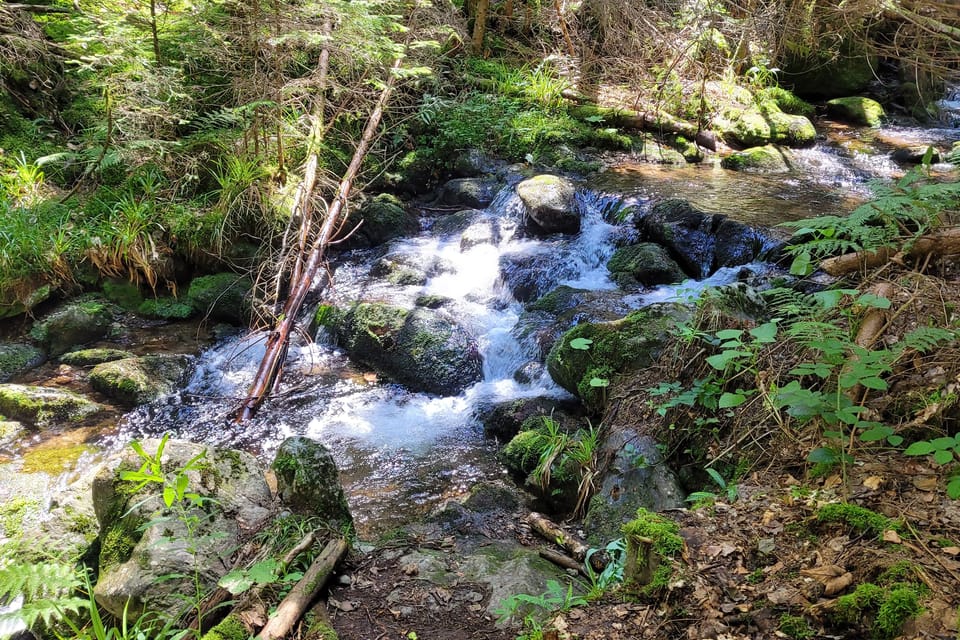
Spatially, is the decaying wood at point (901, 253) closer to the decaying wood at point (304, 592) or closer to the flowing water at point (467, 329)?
the flowing water at point (467, 329)

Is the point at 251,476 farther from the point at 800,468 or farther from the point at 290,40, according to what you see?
the point at 290,40

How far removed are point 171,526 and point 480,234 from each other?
632 centimetres

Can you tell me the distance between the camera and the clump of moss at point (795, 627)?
193 cm

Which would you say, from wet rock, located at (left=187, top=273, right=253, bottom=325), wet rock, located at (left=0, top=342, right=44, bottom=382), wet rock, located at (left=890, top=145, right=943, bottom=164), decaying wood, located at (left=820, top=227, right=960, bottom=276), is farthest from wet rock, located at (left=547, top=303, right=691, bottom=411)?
→ wet rock, located at (left=890, top=145, right=943, bottom=164)

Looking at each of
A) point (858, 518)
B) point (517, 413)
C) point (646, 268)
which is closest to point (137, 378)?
point (517, 413)

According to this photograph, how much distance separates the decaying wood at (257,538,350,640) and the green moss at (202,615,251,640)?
74 mm

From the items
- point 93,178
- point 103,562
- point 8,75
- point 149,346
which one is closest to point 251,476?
point 103,562

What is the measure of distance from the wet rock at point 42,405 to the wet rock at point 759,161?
1025cm

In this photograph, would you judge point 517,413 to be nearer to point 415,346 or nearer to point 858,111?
point 415,346

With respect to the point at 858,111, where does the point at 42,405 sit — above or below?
below

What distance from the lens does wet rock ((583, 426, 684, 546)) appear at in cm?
340

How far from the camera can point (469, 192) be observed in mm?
9773

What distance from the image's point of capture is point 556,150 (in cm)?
1068

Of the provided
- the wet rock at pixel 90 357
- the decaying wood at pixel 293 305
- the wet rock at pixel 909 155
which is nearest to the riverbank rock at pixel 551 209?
the decaying wood at pixel 293 305
